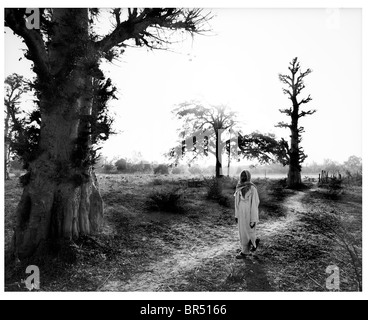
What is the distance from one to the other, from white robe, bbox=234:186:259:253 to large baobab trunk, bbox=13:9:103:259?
12.6ft

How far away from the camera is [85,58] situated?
6328 millimetres

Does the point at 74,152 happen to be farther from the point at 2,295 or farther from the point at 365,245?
the point at 365,245

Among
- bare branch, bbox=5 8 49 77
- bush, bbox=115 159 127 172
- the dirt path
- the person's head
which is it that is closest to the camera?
the dirt path

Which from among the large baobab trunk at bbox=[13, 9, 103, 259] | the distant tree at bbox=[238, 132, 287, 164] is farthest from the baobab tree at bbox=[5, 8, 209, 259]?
the distant tree at bbox=[238, 132, 287, 164]

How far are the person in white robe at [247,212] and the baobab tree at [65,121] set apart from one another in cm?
371

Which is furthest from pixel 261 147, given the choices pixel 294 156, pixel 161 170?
pixel 161 170

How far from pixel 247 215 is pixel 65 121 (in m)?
4.91

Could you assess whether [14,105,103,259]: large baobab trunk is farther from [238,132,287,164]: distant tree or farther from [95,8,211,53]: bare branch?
[238,132,287,164]: distant tree

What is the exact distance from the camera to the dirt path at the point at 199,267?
16.3 feet

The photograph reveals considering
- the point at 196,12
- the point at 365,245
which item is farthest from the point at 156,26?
the point at 365,245

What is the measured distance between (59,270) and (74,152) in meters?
2.64

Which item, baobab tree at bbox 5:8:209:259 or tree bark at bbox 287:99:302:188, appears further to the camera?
tree bark at bbox 287:99:302:188

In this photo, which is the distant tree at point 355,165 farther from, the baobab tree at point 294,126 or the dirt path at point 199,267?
the dirt path at point 199,267

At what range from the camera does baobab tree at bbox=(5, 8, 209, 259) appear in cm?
579
